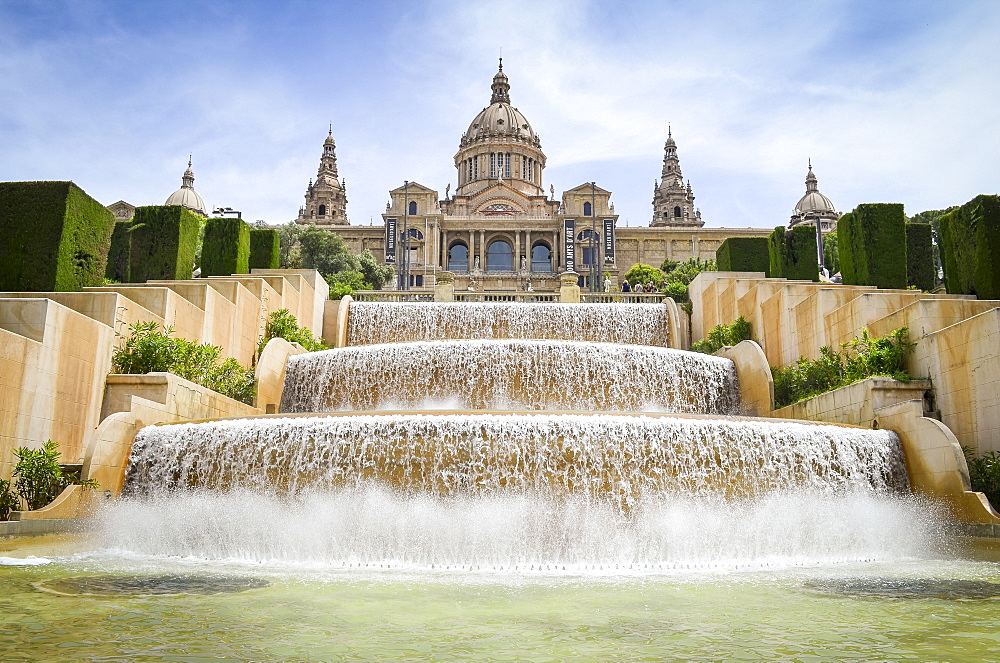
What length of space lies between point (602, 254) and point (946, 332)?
6137cm

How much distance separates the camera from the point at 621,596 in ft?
19.4

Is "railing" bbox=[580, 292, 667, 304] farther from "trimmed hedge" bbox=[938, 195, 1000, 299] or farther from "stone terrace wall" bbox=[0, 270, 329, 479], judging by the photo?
"stone terrace wall" bbox=[0, 270, 329, 479]

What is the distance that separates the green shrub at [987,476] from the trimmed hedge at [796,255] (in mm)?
12880

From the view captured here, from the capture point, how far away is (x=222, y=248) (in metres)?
22.5

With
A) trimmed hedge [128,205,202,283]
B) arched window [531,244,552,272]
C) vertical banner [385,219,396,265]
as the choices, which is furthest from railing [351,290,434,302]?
arched window [531,244,552,272]

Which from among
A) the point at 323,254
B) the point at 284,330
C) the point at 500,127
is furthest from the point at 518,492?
the point at 500,127

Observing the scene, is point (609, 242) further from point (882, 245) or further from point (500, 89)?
point (882, 245)

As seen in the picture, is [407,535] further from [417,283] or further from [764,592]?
[417,283]

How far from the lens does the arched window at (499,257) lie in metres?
77.0

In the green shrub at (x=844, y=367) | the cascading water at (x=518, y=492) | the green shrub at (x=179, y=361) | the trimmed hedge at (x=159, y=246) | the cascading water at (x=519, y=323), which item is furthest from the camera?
the cascading water at (x=519, y=323)

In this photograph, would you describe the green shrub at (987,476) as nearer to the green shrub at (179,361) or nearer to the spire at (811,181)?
the green shrub at (179,361)

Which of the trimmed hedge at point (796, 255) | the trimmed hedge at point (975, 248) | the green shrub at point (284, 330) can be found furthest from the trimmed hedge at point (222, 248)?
the trimmed hedge at point (975, 248)

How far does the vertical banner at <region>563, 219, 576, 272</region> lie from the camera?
211 feet

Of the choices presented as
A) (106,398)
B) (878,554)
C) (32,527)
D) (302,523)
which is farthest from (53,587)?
(878,554)
